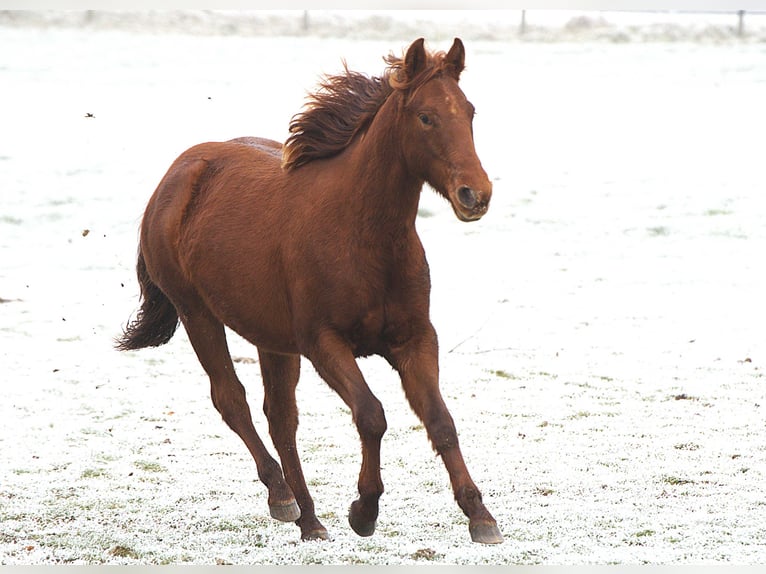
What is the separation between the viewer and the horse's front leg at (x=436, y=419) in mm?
5035

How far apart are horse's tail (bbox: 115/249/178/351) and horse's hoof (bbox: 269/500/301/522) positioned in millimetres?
1753

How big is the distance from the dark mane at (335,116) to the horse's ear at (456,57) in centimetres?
52

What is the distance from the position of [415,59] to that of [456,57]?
22 centimetres

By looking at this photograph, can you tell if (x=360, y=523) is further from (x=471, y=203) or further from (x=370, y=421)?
(x=471, y=203)

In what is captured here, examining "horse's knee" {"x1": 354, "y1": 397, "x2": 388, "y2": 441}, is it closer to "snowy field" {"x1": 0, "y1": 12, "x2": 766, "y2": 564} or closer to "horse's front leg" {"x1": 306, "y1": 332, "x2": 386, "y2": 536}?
"horse's front leg" {"x1": 306, "y1": 332, "x2": 386, "y2": 536}

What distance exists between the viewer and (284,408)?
22.0 ft

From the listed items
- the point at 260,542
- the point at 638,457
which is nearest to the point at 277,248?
the point at 260,542

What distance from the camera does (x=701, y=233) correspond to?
671 inches

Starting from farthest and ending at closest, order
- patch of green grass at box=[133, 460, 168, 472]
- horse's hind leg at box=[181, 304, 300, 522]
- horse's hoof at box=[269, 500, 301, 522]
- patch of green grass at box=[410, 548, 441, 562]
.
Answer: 1. patch of green grass at box=[133, 460, 168, 472]
2. horse's hind leg at box=[181, 304, 300, 522]
3. horse's hoof at box=[269, 500, 301, 522]
4. patch of green grass at box=[410, 548, 441, 562]

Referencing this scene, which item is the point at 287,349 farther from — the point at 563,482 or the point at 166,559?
the point at 563,482

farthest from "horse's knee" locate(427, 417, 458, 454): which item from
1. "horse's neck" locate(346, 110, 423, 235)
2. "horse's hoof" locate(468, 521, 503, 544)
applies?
"horse's neck" locate(346, 110, 423, 235)

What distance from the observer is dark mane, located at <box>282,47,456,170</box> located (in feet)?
19.2

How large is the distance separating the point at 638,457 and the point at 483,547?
2372 mm

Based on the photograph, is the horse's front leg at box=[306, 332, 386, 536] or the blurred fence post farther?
the blurred fence post
